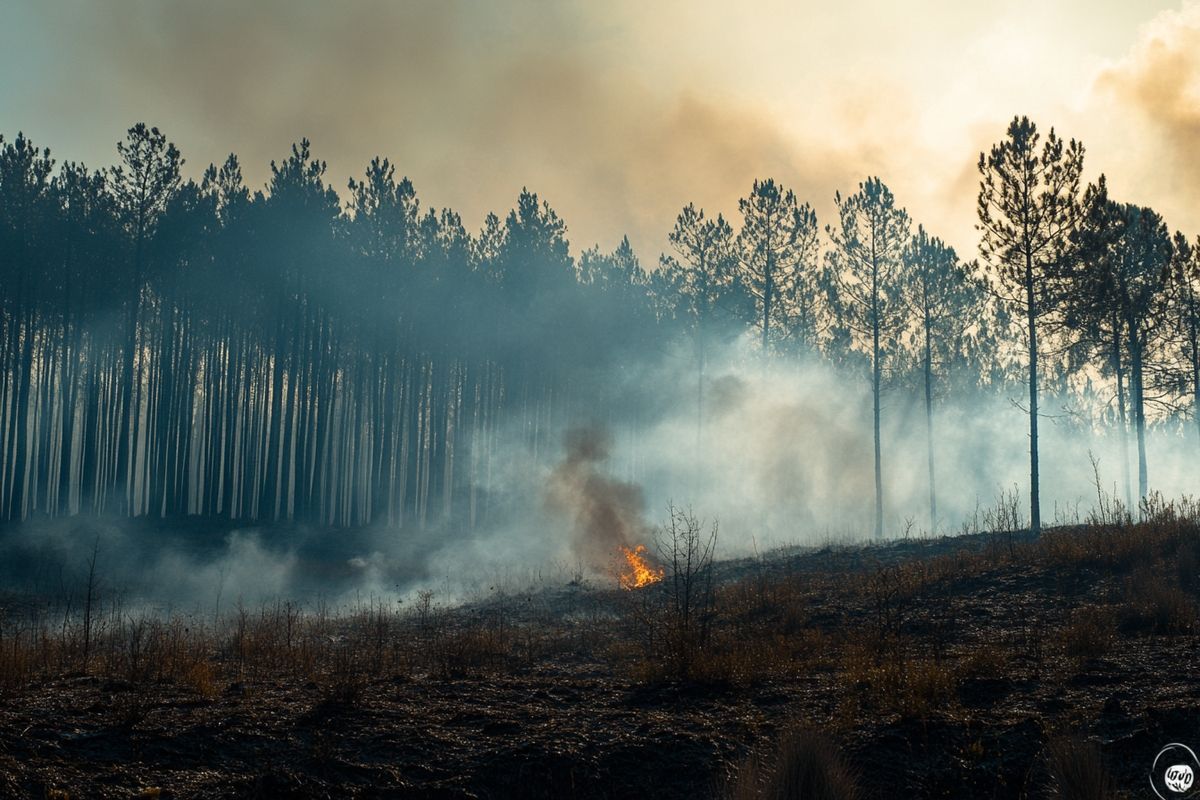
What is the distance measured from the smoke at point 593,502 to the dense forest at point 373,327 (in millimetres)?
4039

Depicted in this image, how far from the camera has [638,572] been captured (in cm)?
2459

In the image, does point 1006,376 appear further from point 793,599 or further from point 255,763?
point 255,763

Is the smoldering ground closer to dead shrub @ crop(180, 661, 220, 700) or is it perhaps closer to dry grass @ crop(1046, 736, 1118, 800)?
dead shrub @ crop(180, 661, 220, 700)

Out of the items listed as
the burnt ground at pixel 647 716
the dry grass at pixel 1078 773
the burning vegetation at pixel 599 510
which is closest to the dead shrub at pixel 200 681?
the burnt ground at pixel 647 716

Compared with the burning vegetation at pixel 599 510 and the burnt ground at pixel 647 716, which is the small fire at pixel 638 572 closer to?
the burning vegetation at pixel 599 510

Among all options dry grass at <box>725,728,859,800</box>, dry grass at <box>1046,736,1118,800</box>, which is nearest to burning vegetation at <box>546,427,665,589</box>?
dry grass at <box>725,728,859,800</box>

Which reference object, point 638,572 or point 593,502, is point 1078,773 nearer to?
point 638,572

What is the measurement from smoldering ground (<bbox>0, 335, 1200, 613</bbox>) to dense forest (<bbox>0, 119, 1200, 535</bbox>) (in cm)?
175

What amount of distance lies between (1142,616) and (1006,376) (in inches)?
1944

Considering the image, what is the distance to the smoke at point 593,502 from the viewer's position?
1267 inches

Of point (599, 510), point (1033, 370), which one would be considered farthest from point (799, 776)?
point (599, 510)

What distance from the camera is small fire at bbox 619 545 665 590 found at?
22812 mm

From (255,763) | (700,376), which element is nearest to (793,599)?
(255,763)

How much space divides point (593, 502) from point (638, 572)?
12779 mm
